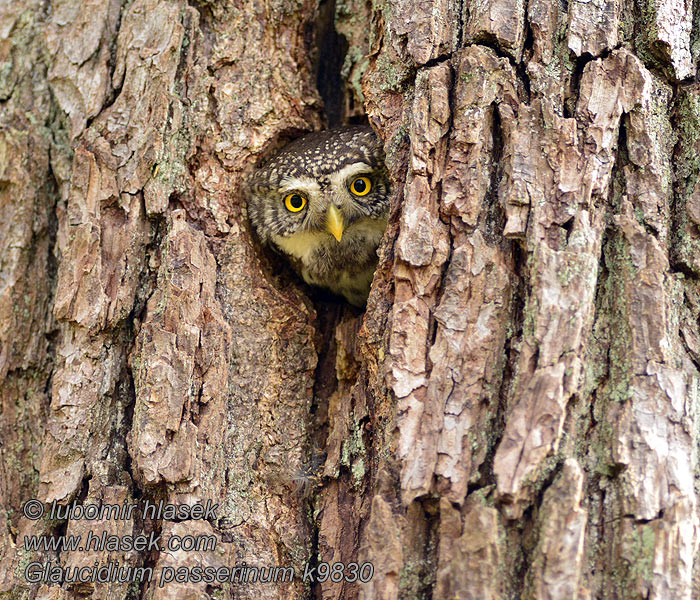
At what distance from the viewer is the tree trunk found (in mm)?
1838

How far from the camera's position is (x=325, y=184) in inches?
121

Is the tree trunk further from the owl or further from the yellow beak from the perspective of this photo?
the yellow beak

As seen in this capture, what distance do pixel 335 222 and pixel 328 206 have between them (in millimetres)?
94

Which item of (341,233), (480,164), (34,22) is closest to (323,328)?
(341,233)

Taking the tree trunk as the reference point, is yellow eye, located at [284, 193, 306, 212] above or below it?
above

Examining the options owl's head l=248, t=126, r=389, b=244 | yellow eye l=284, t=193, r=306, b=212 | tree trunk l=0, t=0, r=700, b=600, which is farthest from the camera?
yellow eye l=284, t=193, r=306, b=212

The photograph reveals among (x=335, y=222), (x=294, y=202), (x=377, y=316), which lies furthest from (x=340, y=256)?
(x=377, y=316)

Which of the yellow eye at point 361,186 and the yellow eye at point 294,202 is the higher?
the yellow eye at point 361,186

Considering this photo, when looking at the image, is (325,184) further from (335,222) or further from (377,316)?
(377,316)

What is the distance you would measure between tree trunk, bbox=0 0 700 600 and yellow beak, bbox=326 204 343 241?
0.31 metres

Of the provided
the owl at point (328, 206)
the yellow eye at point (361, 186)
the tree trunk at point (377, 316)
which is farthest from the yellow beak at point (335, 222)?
the tree trunk at point (377, 316)

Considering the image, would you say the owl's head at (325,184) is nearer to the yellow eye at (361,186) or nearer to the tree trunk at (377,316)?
the yellow eye at (361,186)

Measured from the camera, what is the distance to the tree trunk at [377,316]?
72.4 inches

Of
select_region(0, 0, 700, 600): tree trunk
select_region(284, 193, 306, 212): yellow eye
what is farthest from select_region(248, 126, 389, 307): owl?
select_region(0, 0, 700, 600): tree trunk
